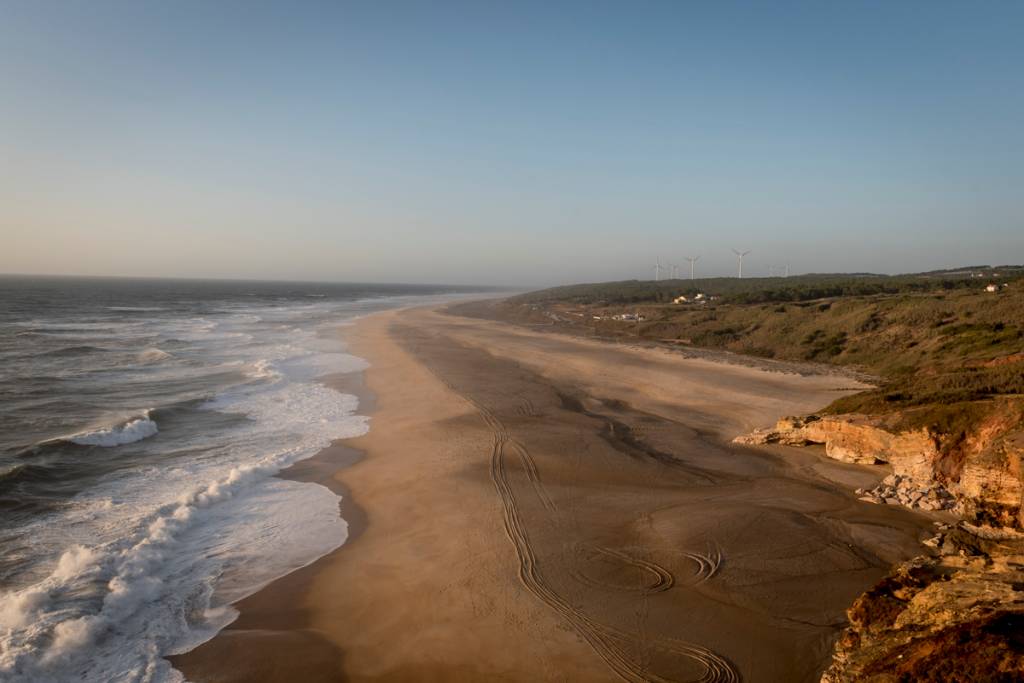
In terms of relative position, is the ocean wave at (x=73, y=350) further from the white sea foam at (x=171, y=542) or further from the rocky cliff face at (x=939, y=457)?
the rocky cliff face at (x=939, y=457)

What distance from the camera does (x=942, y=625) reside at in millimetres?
5129

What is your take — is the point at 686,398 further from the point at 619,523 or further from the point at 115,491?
the point at 115,491

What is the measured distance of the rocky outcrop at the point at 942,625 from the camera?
4141mm

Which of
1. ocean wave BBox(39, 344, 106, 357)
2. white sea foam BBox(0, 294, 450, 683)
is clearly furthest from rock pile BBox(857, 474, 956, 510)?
ocean wave BBox(39, 344, 106, 357)

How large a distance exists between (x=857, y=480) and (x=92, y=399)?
81.2 feet

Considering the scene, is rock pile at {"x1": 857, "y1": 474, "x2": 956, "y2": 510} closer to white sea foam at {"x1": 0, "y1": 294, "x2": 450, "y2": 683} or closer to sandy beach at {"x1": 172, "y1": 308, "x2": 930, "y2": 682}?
sandy beach at {"x1": 172, "y1": 308, "x2": 930, "y2": 682}

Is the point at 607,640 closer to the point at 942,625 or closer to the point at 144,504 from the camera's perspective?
the point at 942,625

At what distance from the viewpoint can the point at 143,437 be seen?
1645 cm

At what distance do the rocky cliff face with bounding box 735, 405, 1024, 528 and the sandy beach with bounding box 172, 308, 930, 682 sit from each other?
52 cm

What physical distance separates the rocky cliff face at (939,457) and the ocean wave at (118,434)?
1817 cm

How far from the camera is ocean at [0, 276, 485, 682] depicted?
7.57 m

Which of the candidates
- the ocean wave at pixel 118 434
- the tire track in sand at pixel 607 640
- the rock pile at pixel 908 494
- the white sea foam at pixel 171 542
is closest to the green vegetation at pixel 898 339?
the rock pile at pixel 908 494

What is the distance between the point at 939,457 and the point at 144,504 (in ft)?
52.7

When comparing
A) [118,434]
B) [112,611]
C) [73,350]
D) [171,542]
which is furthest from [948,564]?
[73,350]
